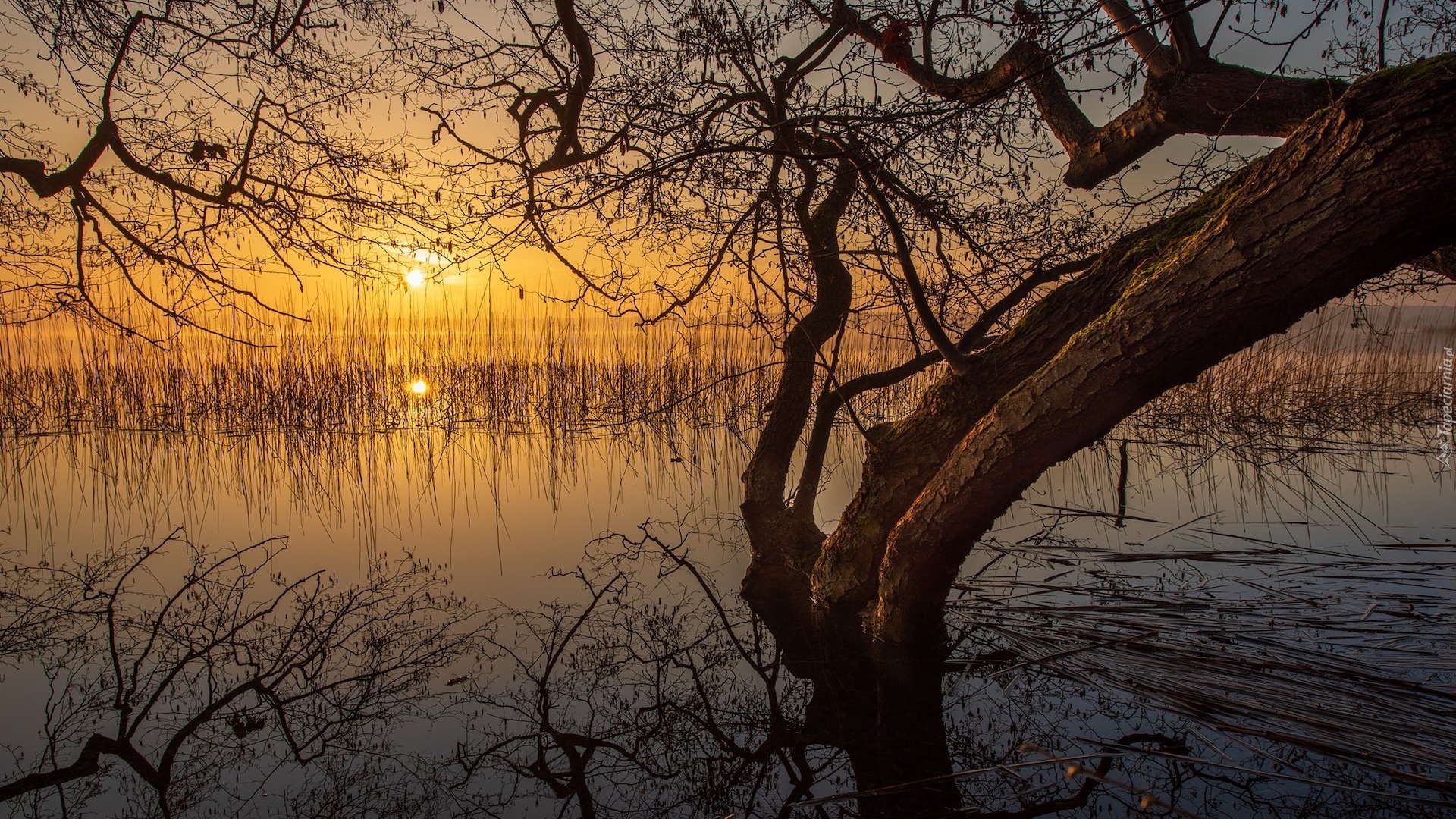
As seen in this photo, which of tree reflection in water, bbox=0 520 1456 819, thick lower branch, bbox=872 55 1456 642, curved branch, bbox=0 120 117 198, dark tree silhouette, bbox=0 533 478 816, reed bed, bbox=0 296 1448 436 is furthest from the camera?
reed bed, bbox=0 296 1448 436

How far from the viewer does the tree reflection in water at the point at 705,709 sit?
143 centimetres

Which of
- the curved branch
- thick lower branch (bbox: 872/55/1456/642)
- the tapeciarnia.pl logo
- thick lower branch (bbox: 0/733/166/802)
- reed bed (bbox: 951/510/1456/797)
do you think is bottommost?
thick lower branch (bbox: 0/733/166/802)

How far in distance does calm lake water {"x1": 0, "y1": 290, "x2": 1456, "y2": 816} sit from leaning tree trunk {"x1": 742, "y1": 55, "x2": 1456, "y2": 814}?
204 mm

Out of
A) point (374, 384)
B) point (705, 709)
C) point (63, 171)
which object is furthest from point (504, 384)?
point (705, 709)

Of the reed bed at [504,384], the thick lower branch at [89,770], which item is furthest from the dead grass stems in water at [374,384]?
the thick lower branch at [89,770]

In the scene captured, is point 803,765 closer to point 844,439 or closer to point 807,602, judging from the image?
point 807,602

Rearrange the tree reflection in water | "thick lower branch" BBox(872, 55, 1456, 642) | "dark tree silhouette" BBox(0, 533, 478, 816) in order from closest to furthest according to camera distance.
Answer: "thick lower branch" BBox(872, 55, 1456, 642)
the tree reflection in water
"dark tree silhouette" BBox(0, 533, 478, 816)

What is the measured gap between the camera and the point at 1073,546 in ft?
9.66

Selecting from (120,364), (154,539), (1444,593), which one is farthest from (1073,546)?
(120,364)

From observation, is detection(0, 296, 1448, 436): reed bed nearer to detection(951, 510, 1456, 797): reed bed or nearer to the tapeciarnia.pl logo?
the tapeciarnia.pl logo

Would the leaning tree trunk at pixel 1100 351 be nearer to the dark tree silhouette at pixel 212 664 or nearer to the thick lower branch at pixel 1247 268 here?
the thick lower branch at pixel 1247 268

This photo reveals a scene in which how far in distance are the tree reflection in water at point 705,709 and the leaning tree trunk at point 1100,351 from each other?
11cm

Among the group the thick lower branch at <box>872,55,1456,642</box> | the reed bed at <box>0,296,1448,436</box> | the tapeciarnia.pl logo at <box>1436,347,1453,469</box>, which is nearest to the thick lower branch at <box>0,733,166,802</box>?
the thick lower branch at <box>872,55,1456,642</box>

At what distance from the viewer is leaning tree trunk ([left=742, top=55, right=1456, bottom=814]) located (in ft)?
3.99
